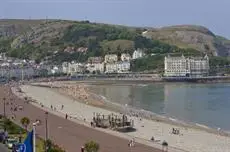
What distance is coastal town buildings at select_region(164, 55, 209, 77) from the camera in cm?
14100

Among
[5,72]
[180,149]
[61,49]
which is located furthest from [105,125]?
[61,49]

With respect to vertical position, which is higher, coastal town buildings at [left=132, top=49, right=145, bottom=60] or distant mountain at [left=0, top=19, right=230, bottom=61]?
distant mountain at [left=0, top=19, right=230, bottom=61]

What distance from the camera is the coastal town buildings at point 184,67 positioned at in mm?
141000

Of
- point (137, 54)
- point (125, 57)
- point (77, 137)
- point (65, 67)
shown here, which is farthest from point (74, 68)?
point (77, 137)

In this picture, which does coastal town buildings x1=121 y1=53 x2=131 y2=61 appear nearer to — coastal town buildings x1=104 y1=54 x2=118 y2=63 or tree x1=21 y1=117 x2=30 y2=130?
coastal town buildings x1=104 y1=54 x2=118 y2=63

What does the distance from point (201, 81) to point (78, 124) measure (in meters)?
99.8

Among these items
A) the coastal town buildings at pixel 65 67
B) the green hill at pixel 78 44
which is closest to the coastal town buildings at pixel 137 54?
the green hill at pixel 78 44

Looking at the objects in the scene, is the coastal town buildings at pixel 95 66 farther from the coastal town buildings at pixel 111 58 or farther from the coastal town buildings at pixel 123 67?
the coastal town buildings at pixel 123 67

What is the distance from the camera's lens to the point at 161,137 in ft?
108

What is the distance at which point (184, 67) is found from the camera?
142750 millimetres

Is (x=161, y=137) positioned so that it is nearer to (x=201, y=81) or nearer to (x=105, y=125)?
(x=105, y=125)

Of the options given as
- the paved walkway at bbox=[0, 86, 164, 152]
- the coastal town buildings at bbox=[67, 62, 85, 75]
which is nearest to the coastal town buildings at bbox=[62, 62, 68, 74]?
the coastal town buildings at bbox=[67, 62, 85, 75]

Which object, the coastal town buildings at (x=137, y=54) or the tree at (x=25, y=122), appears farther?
the coastal town buildings at (x=137, y=54)

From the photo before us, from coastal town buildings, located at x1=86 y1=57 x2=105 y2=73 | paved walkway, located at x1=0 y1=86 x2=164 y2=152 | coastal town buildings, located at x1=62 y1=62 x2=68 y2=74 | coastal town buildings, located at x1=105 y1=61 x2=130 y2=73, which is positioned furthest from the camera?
Result: coastal town buildings, located at x1=86 y1=57 x2=105 y2=73
